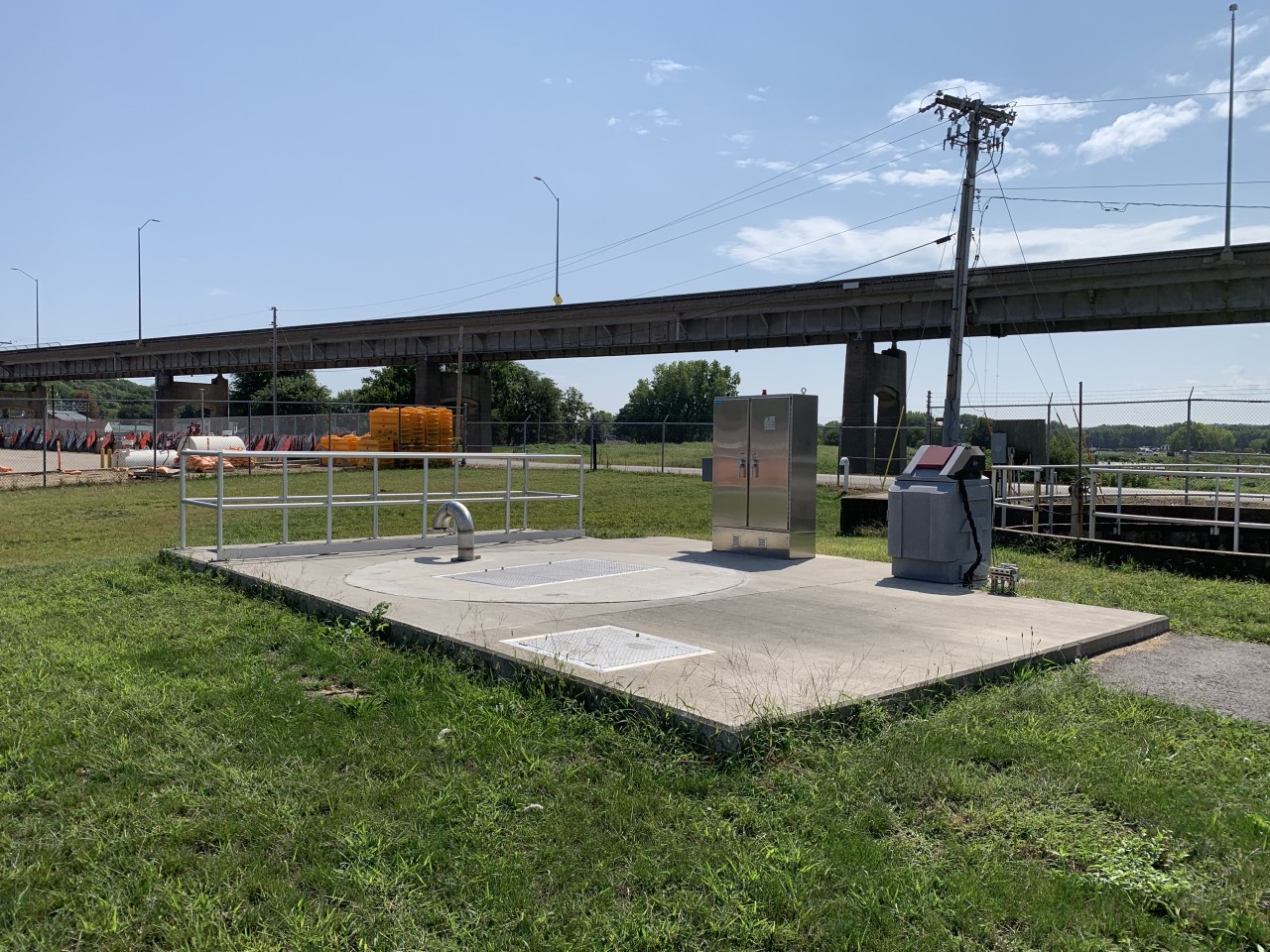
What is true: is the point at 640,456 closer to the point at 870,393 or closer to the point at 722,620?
the point at 870,393

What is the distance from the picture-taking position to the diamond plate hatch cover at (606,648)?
5.84 meters

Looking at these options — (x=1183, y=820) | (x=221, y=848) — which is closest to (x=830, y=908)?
(x=1183, y=820)

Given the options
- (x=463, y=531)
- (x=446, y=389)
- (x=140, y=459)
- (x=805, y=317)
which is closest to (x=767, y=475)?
(x=463, y=531)

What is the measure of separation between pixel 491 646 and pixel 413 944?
3.03 metres

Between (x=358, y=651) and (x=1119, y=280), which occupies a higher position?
(x=1119, y=280)

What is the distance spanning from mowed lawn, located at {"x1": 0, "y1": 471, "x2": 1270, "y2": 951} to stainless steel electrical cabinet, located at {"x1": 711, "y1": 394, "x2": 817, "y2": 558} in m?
5.15

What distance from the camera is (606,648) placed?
20.5 ft

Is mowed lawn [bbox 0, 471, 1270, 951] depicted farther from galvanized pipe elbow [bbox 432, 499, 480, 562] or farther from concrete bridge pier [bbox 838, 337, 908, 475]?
concrete bridge pier [bbox 838, 337, 908, 475]

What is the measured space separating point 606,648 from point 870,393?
135 ft

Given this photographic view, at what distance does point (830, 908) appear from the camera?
10.6 feet

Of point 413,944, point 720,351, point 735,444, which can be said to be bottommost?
point 413,944

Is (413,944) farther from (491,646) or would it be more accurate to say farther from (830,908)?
(491,646)

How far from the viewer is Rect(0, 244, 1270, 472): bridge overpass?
1390 inches

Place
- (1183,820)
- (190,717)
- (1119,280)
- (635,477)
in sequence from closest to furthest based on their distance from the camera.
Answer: (1183,820) < (190,717) < (635,477) < (1119,280)
